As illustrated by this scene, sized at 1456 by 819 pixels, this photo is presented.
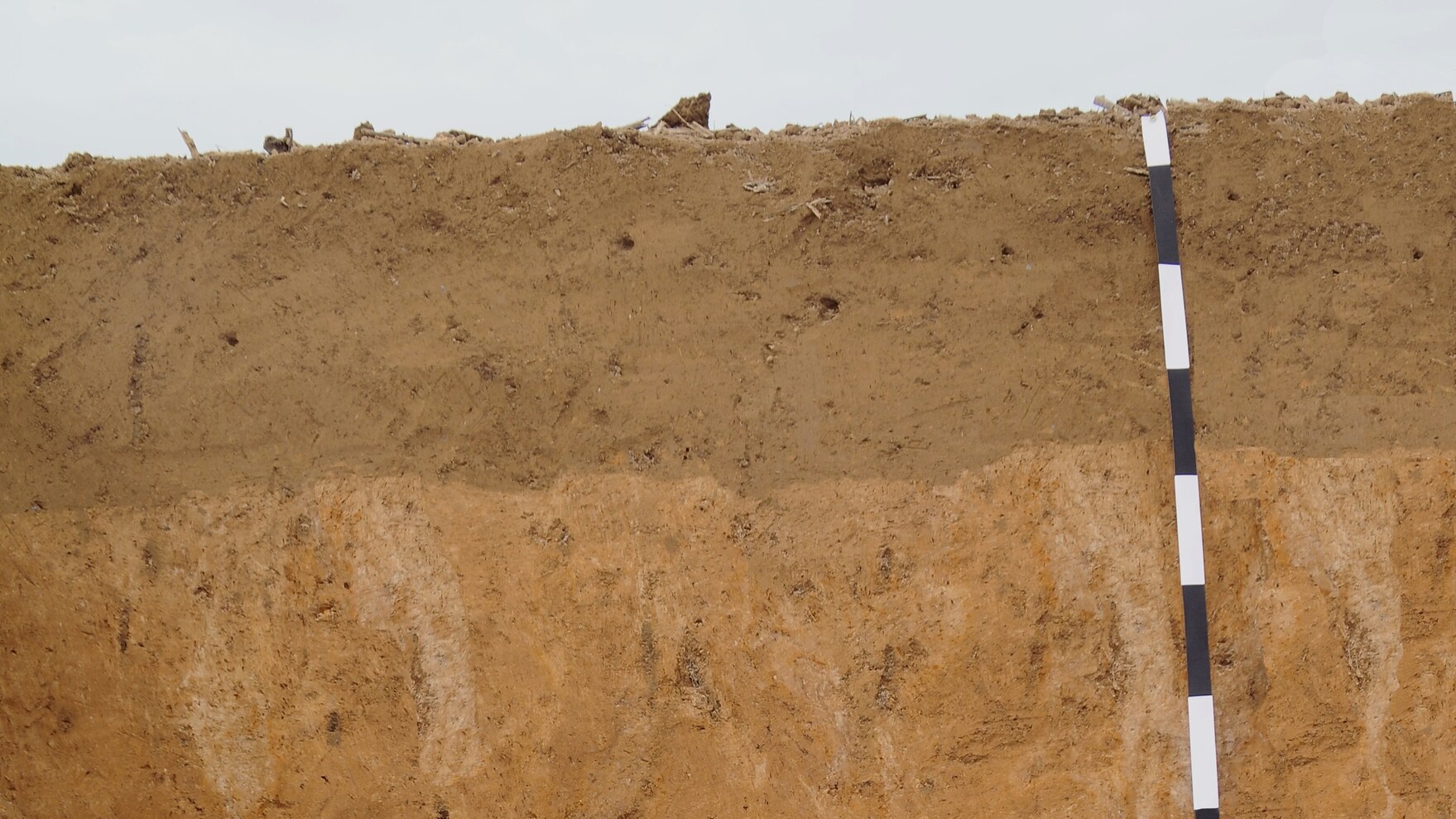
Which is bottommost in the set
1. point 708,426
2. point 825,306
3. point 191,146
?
point 708,426

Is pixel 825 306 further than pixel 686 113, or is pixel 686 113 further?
pixel 686 113

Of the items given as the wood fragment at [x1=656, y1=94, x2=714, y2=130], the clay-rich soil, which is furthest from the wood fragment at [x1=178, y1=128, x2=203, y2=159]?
the wood fragment at [x1=656, y1=94, x2=714, y2=130]

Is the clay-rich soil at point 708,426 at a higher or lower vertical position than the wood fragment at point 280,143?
lower

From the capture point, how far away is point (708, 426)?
277cm

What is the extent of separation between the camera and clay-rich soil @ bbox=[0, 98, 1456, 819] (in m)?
2.77

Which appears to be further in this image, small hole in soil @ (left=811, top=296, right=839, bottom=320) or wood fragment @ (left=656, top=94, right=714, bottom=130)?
wood fragment @ (left=656, top=94, right=714, bottom=130)

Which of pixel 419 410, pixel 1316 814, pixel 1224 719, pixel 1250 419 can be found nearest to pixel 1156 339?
pixel 1250 419

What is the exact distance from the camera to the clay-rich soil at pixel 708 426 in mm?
2771

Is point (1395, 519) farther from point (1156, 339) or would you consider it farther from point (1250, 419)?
point (1156, 339)

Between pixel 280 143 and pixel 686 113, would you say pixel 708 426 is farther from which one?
pixel 280 143

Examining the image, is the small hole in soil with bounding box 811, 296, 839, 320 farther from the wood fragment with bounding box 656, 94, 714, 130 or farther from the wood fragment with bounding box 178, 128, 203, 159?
the wood fragment with bounding box 178, 128, 203, 159

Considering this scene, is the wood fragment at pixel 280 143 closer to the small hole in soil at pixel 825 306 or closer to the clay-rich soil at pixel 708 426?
the clay-rich soil at pixel 708 426

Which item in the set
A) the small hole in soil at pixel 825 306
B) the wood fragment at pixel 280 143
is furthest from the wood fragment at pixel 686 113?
the wood fragment at pixel 280 143

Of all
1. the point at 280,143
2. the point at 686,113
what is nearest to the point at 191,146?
the point at 280,143
